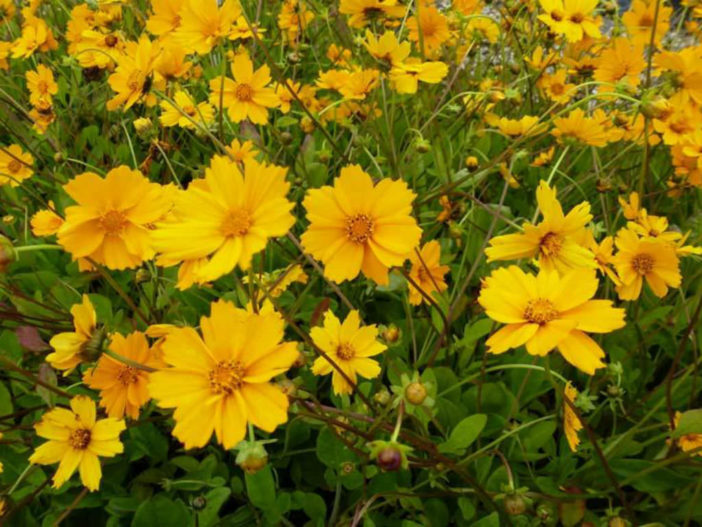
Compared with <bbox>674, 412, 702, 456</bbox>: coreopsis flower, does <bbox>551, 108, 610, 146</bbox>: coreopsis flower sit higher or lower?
higher

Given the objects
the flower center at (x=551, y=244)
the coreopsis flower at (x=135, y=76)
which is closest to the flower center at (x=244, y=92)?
the coreopsis flower at (x=135, y=76)

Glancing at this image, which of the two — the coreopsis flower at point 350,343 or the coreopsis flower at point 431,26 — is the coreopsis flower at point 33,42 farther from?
the coreopsis flower at point 350,343

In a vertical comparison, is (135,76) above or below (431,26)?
below

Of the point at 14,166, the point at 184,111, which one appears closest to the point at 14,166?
the point at 14,166

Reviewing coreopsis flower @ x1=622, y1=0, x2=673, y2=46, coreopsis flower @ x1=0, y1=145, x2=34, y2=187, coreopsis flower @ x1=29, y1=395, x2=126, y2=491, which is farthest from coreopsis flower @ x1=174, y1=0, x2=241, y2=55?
coreopsis flower @ x1=622, y1=0, x2=673, y2=46

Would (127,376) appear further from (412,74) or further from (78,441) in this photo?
(412,74)

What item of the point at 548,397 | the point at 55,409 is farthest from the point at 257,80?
the point at 548,397

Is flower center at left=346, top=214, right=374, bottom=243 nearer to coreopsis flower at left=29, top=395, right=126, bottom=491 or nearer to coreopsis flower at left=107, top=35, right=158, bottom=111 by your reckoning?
coreopsis flower at left=29, top=395, right=126, bottom=491
